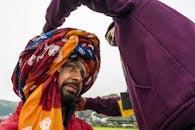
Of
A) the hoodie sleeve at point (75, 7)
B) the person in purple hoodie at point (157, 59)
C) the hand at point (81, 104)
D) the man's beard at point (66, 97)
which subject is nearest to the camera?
the person in purple hoodie at point (157, 59)

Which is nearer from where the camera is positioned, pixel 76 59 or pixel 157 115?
pixel 157 115

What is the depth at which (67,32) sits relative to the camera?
1.74m

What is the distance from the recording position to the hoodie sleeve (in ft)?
3.89

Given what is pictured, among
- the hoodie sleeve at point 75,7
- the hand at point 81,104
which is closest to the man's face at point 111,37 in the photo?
the hoodie sleeve at point 75,7

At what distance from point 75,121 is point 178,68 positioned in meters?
0.92

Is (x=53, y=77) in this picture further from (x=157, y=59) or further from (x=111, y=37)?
(x=157, y=59)

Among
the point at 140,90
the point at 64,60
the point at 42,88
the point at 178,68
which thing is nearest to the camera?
the point at 178,68

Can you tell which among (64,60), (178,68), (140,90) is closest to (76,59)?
(64,60)

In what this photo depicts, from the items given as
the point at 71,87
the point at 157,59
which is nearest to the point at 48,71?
the point at 71,87

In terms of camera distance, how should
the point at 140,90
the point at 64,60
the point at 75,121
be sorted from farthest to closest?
the point at 75,121
the point at 64,60
the point at 140,90

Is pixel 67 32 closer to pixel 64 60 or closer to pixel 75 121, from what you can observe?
pixel 64 60

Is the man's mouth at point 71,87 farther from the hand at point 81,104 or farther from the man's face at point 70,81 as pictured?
the hand at point 81,104

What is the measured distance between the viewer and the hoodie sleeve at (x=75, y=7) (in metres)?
1.19

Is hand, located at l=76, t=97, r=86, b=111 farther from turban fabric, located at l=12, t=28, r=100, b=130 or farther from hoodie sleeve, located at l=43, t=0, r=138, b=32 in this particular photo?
hoodie sleeve, located at l=43, t=0, r=138, b=32
